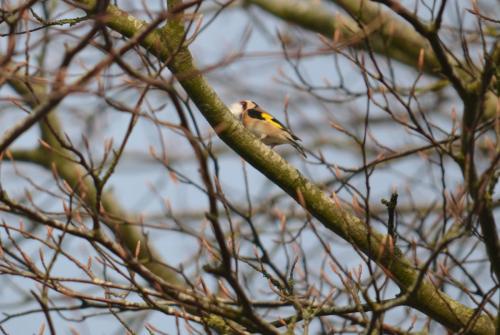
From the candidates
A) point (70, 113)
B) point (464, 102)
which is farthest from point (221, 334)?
point (70, 113)

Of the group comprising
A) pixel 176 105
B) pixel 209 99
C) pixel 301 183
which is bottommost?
pixel 176 105

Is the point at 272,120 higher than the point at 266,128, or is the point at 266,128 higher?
the point at 272,120

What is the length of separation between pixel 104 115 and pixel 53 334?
273 inches

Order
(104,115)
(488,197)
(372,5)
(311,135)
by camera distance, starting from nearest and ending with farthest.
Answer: (488,197)
(372,5)
(104,115)
(311,135)

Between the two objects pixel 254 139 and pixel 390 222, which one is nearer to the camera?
pixel 390 222

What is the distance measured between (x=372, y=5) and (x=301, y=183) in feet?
17.0

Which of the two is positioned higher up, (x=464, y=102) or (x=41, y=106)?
(x=464, y=102)

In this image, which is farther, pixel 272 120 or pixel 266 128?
pixel 272 120

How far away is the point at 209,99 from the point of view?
418 centimetres

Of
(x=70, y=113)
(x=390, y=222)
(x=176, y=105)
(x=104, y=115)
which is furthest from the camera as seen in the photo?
(x=70, y=113)

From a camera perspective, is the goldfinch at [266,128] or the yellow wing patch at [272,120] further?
the yellow wing patch at [272,120]

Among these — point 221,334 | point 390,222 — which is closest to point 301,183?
point 390,222

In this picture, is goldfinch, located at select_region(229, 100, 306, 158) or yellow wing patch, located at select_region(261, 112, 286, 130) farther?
yellow wing patch, located at select_region(261, 112, 286, 130)

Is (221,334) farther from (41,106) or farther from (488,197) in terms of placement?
(41,106)
